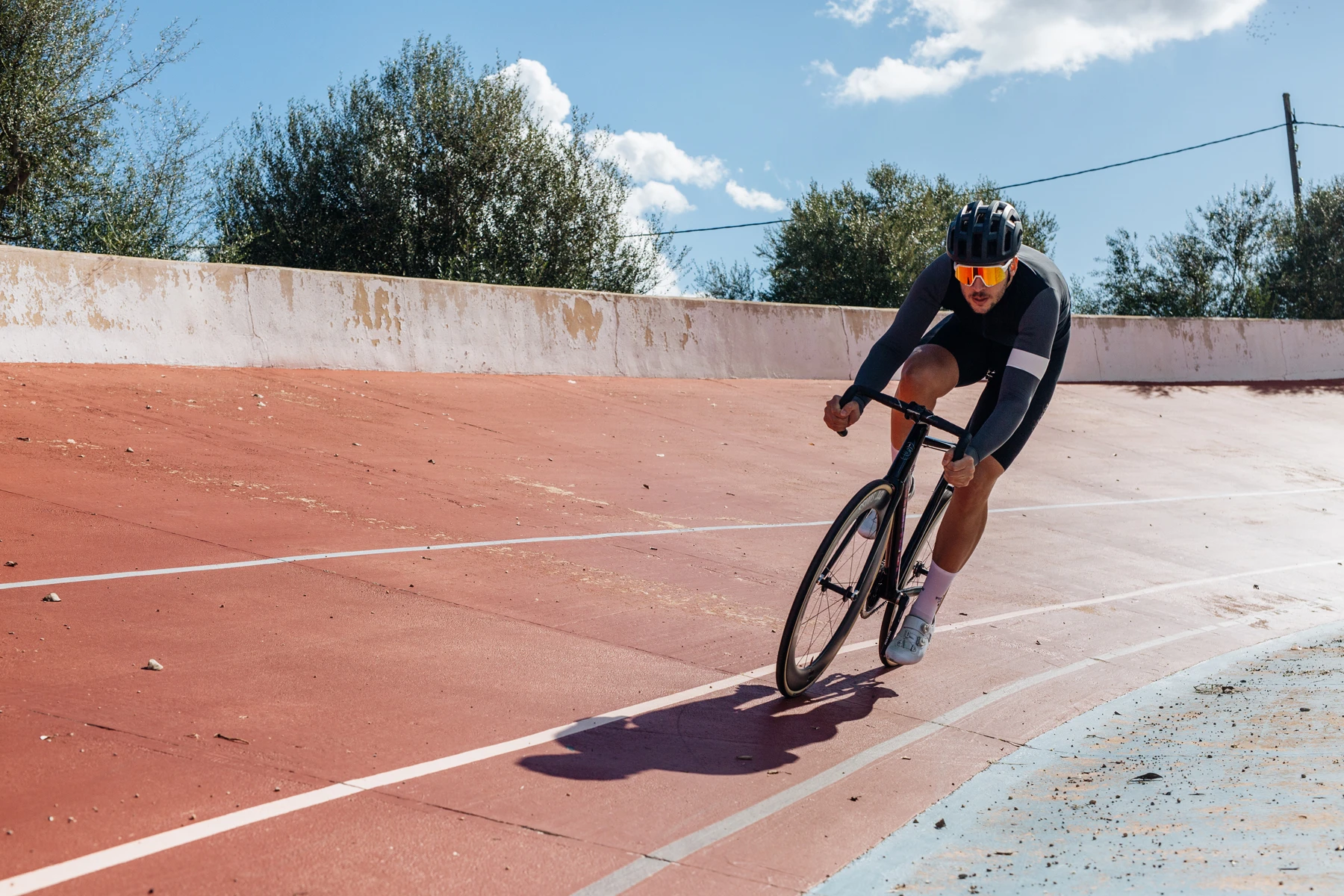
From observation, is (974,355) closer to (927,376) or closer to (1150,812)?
(927,376)

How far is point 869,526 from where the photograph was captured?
15.8 feet

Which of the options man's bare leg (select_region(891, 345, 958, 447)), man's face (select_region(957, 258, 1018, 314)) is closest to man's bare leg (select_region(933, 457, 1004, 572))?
man's bare leg (select_region(891, 345, 958, 447))

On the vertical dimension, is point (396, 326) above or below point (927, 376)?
above

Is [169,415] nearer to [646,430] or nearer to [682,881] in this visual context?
[646,430]

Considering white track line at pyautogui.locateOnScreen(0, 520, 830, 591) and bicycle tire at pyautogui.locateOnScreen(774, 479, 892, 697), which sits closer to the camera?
bicycle tire at pyautogui.locateOnScreen(774, 479, 892, 697)

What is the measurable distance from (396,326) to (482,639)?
9.44 m

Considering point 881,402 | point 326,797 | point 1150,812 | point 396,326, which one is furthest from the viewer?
point 396,326

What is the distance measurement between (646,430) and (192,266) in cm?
506

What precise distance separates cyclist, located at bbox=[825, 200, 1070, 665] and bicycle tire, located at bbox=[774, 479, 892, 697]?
11 centimetres

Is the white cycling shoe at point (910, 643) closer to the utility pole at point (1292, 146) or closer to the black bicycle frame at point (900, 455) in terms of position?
the black bicycle frame at point (900, 455)

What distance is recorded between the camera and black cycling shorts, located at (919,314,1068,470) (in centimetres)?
525

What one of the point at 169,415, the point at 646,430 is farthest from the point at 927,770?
the point at 646,430

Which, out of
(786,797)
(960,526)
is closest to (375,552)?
(960,526)

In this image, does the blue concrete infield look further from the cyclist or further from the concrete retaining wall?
the concrete retaining wall
